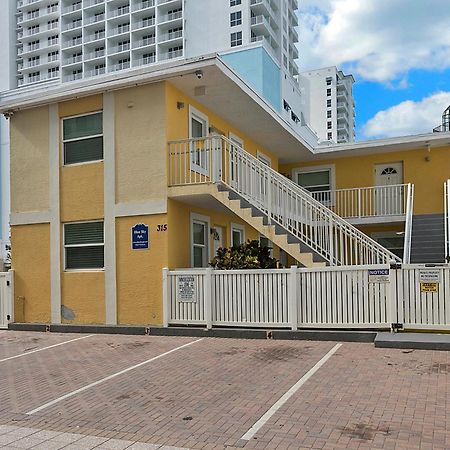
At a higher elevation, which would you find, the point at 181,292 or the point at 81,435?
the point at 181,292

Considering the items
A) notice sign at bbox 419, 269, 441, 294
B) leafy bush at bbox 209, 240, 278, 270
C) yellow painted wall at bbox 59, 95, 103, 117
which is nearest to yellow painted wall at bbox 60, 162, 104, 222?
yellow painted wall at bbox 59, 95, 103, 117

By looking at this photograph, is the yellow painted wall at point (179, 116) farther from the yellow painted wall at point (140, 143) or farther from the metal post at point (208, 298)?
the metal post at point (208, 298)

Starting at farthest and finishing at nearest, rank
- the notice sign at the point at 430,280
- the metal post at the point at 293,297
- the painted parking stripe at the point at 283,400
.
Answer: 1. the metal post at the point at 293,297
2. the notice sign at the point at 430,280
3. the painted parking stripe at the point at 283,400

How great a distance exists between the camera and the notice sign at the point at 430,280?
951 cm

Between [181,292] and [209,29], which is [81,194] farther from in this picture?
[209,29]

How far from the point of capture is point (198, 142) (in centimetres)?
1297

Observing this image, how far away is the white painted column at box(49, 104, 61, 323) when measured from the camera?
43.1ft

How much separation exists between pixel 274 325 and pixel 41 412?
5.49 m

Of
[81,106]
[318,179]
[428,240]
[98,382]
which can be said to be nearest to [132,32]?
[318,179]

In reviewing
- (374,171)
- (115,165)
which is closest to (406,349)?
(115,165)

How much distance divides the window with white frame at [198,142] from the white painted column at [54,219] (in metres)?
3.50

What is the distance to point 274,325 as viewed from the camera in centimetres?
1057

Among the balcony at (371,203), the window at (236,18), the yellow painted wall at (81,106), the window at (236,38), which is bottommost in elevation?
the balcony at (371,203)

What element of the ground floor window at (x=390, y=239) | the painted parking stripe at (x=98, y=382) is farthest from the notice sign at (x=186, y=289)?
the ground floor window at (x=390, y=239)
